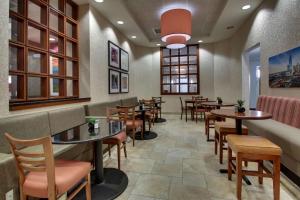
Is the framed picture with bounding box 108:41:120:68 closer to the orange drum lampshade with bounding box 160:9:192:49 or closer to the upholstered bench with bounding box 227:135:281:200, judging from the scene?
the orange drum lampshade with bounding box 160:9:192:49

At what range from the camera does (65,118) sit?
2857 millimetres

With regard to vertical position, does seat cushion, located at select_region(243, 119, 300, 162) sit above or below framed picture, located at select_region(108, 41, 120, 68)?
below

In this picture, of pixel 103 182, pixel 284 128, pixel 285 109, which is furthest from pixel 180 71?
pixel 103 182

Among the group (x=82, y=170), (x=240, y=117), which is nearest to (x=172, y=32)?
(x=240, y=117)

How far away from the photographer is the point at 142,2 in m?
4.27

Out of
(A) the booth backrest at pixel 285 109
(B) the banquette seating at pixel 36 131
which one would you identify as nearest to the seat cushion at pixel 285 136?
(A) the booth backrest at pixel 285 109

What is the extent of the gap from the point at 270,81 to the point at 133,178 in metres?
3.65

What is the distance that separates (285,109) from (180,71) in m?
5.09

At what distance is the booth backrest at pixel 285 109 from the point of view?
285 cm

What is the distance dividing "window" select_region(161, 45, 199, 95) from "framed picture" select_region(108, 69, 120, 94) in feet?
9.72

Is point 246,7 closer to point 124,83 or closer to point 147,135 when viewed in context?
point 147,135

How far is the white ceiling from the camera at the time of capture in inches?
165

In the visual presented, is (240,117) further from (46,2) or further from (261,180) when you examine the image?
(46,2)

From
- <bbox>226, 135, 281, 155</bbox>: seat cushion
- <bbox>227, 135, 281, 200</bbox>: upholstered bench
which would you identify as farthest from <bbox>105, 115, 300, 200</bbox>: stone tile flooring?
<bbox>226, 135, 281, 155</bbox>: seat cushion
